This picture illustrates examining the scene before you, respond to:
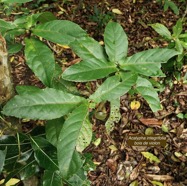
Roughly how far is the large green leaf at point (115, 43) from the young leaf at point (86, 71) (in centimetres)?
8

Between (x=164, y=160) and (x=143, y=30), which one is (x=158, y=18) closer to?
(x=143, y=30)

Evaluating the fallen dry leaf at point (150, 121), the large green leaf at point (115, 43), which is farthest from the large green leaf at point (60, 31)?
the fallen dry leaf at point (150, 121)

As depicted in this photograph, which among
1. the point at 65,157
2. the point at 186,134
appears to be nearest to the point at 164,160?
the point at 186,134

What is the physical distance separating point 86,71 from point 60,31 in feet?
0.59

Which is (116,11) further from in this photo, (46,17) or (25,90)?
(25,90)

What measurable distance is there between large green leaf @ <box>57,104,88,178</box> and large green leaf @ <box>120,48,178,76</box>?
1.02 ft

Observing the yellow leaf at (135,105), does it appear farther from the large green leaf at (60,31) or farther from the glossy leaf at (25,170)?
the large green leaf at (60,31)

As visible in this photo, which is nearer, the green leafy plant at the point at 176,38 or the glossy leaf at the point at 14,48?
the glossy leaf at the point at 14,48

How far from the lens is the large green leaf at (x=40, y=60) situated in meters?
1.03

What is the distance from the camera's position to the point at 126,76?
3.48ft

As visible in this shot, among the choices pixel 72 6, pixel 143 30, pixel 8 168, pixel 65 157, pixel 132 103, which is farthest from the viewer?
pixel 72 6

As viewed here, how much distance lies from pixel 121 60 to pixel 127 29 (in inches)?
103

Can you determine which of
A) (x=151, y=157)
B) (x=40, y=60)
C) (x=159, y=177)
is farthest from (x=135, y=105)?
(x=40, y=60)

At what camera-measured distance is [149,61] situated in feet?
3.75
